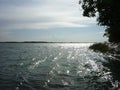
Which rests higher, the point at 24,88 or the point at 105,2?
the point at 105,2

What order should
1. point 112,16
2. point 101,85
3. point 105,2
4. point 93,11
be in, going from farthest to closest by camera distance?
point 93,11, point 112,16, point 105,2, point 101,85

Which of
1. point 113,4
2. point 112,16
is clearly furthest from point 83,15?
point 113,4

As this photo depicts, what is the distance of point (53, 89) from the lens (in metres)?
17.8

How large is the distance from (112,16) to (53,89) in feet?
79.7

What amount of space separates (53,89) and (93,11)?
26.4 metres

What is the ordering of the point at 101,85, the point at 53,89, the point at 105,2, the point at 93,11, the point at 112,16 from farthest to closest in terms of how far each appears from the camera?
the point at 93,11
the point at 112,16
the point at 105,2
the point at 101,85
the point at 53,89

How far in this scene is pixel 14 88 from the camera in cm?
1816

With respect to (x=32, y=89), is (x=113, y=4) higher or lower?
higher

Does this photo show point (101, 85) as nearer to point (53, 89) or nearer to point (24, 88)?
point (53, 89)

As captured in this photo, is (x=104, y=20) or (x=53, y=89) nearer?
(x=53, y=89)

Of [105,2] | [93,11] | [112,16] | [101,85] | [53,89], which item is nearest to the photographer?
[53,89]

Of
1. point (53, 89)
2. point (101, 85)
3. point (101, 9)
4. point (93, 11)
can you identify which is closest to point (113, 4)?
point (101, 9)

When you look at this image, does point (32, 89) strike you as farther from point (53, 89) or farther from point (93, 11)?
point (93, 11)

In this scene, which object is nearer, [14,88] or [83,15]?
[14,88]
